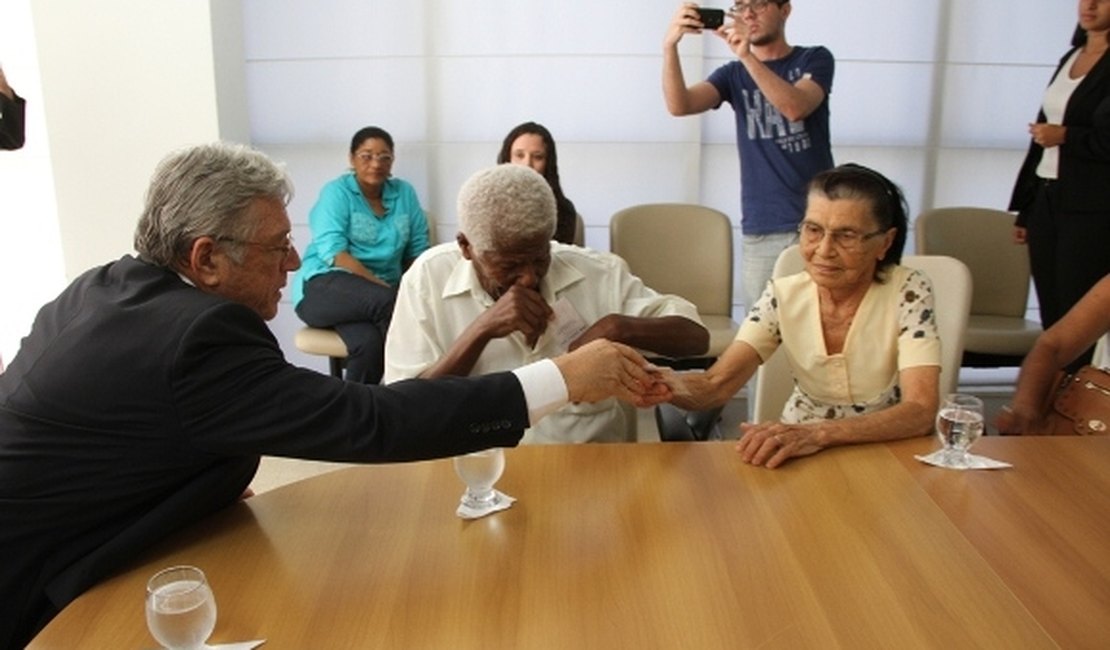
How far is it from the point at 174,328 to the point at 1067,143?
124 inches

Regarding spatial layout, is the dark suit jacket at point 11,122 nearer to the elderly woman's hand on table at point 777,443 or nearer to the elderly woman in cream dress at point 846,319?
the elderly woman in cream dress at point 846,319

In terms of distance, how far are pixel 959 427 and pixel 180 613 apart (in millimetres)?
1371

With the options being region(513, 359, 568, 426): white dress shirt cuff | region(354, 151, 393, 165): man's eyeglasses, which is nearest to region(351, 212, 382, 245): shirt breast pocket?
region(354, 151, 393, 165): man's eyeglasses

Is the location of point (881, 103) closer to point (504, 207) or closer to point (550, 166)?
point (550, 166)

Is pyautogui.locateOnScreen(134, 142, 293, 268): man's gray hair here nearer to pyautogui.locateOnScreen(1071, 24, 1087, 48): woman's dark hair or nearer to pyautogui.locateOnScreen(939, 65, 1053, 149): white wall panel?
pyautogui.locateOnScreen(1071, 24, 1087, 48): woman's dark hair

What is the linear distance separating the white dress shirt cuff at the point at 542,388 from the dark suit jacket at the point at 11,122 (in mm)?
2684

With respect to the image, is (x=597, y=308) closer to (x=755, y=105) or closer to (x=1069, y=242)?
(x=755, y=105)

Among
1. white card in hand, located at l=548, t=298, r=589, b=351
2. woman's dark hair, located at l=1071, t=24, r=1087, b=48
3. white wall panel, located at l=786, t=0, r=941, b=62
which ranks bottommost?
white card in hand, located at l=548, t=298, r=589, b=351

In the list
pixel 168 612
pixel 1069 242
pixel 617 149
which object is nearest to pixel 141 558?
pixel 168 612

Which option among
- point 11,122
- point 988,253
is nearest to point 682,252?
point 988,253

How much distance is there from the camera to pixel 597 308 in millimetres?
2291

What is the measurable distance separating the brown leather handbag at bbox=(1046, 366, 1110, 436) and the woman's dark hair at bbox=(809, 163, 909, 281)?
1.59ft

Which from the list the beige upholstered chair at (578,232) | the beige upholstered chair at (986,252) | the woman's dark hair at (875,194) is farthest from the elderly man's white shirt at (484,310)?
the beige upholstered chair at (986,252)

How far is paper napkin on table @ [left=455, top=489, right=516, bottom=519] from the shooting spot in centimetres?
152
